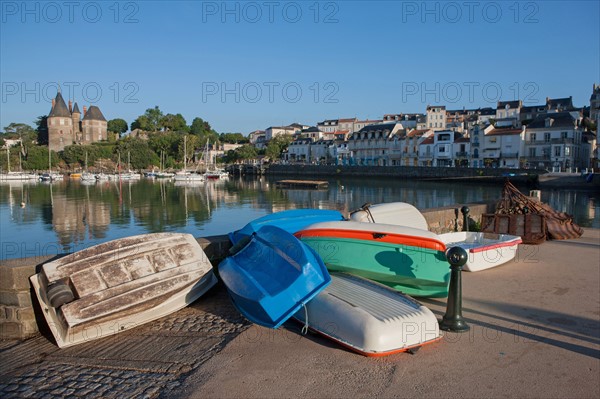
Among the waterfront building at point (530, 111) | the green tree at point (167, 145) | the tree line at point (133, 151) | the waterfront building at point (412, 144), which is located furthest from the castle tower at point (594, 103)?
the green tree at point (167, 145)

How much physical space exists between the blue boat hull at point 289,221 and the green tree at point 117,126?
151m

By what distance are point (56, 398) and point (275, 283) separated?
8.54 ft

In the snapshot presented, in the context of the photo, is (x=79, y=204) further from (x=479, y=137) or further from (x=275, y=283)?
(x=479, y=137)

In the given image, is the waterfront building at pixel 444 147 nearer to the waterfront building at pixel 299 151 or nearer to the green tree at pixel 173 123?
the waterfront building at pixel 299 151

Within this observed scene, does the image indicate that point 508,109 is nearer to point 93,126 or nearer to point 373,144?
point 373,144

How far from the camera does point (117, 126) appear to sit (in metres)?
149

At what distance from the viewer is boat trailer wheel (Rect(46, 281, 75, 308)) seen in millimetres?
5512

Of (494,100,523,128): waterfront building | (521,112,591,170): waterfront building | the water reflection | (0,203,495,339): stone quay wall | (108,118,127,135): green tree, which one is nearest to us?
(0,203,495,339): stone quay wall

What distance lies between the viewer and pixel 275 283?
580 centimetres

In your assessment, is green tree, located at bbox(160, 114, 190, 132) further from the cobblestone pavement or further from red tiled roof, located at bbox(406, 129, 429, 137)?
the cobblestone pavement

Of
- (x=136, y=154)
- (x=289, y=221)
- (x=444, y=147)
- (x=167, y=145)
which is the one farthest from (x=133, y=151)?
(x=289, y=221)

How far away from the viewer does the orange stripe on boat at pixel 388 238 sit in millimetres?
6477

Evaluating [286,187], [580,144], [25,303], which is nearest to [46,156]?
[286,187]

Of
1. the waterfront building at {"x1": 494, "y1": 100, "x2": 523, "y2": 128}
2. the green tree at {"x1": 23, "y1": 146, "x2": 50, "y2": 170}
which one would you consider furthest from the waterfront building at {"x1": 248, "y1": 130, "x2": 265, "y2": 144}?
the waterfront building at {"x1": 494, "y1": 100, "x2": 523, "y2": 128}
